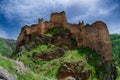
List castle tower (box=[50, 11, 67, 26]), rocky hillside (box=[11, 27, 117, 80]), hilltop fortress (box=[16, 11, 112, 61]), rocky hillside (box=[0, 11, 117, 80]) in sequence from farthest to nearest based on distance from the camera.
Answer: castle tower (box=[50, 11, 67, 26]), hilltop fortress (box=[16, 11, 112, 61]), rocky hillside (box=[0, 11, 117, 80]), rocky hillside (box=[11, 27, 117, 80])

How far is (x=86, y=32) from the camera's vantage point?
140 meters

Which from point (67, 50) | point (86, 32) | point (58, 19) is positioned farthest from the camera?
point (58, 19)

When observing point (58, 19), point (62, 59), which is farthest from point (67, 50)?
point (58, 19)

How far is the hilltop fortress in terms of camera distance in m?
136

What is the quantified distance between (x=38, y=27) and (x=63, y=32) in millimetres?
14163

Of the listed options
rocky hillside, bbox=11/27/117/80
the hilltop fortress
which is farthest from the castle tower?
rocky hillside, bbox=11/27/117/80

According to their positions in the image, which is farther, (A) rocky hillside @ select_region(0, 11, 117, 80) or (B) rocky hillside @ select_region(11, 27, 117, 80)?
(A) rocky hillside @ select_region(0, 11, 117, 80)

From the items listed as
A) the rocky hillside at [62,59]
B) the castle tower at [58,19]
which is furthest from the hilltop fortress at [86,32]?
the rocky hillside at [62,59]

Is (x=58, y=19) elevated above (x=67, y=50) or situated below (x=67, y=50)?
above

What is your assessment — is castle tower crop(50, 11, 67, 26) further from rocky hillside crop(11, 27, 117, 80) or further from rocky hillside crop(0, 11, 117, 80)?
rocky hillside crop(11, 27, 117, 80)

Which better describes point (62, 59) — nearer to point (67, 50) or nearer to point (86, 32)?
point (67, 50)

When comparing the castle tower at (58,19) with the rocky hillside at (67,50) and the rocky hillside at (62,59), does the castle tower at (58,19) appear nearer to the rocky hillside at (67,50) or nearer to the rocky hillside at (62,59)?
the rocky hillside at (67,50)

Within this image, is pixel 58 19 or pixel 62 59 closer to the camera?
pixel 62 59

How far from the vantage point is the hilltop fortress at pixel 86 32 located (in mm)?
136125
